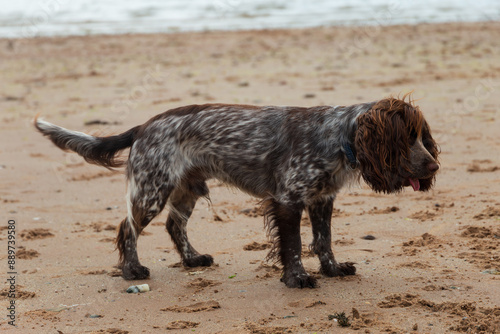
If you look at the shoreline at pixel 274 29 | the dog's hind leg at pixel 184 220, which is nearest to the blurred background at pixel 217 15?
the shoreline at pixel 274 29

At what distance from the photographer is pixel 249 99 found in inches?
472

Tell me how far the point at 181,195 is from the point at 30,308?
1.55m

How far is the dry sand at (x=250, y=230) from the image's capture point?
4535 mm

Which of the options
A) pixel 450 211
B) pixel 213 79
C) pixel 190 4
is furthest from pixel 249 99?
pixel 190 4

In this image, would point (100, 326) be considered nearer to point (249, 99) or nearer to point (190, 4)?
point (249, 99)

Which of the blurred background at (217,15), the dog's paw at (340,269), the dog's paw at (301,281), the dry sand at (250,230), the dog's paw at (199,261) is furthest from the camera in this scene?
the blurred background at (217,15)

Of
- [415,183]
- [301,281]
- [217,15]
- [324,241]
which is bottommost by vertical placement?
[301,281]

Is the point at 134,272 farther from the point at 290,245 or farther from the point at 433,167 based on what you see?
the point at 433,167

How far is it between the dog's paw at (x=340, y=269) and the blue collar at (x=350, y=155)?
0.82 meters

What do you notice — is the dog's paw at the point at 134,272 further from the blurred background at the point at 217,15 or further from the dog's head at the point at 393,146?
the blurred background at the point at 217,15

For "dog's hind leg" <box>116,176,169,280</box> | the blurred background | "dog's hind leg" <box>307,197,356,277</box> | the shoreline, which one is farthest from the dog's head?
the blurred background

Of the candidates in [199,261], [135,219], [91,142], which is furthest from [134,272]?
[91,142]

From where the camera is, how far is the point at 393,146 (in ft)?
15.6

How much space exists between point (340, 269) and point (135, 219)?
165 centimetres
